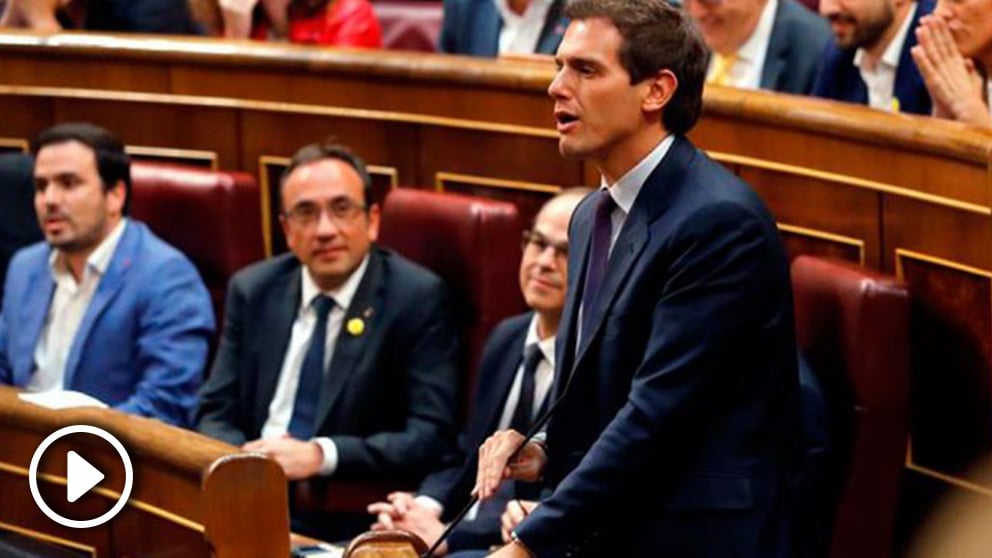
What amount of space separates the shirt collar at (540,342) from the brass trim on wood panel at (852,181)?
0.29 meters

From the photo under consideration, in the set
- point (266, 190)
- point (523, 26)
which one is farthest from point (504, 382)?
point (523, 26)

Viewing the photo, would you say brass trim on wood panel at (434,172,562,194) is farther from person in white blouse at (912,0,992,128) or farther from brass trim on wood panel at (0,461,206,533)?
brass trim on wood panel at (0,461,206,533)

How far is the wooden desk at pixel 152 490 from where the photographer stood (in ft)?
5.01

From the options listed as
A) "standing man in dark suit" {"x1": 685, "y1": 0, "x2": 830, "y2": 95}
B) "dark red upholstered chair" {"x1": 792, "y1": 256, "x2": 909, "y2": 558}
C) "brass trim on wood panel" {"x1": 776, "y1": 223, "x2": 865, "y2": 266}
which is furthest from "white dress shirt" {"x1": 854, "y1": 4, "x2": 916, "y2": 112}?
"dark red upholstered chair" {"x1": 792, "y1": 256, "x2": 909, "y2": 558}

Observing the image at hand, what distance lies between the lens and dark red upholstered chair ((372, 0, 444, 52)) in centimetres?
353

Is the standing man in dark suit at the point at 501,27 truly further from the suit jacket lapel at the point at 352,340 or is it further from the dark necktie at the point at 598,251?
the dark necktie at the point at 598,251

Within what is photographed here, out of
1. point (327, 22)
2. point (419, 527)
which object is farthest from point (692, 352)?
point (327, 22)

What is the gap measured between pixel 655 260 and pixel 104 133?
1.34 m

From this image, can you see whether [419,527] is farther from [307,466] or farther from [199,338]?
[199,338]

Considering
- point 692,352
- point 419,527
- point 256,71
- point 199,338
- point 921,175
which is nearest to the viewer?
point 692,352

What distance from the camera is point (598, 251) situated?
152cm

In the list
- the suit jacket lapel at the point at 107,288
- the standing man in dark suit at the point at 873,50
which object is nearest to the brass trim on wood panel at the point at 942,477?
the standing man in dark suit at the point at 873,50

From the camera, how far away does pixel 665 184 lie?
147cm

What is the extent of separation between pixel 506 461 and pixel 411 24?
2.15 metres
